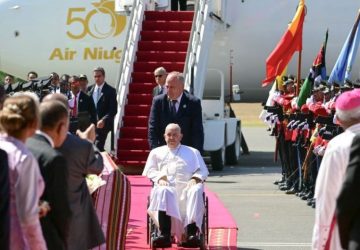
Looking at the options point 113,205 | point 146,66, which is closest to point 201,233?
point 113,205

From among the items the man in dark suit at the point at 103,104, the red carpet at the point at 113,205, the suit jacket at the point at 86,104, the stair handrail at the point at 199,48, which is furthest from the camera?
the stair handrail at the point at 199,48

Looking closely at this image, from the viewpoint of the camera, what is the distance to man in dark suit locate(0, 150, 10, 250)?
5461mm

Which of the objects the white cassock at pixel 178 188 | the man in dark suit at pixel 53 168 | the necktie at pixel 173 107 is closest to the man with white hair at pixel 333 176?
the man in dark suit at pixel 53 168

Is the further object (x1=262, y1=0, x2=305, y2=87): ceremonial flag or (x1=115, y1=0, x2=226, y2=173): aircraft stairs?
(x1=115, y1=0, x2=226, y2=173): aircraft stairs

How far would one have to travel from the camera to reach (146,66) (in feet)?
66.1

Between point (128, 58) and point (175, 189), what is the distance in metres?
10.3

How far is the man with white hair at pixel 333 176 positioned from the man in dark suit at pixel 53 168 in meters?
1.34

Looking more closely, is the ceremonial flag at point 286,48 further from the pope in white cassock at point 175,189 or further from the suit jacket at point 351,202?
the suit jacket at point 351,202

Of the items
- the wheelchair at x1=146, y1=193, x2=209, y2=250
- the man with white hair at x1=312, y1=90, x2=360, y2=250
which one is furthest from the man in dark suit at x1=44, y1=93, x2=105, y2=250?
the wheelchair at x1=146, y1=193, x2=209, y2=250

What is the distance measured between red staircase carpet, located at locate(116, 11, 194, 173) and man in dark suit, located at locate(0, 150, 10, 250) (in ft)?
40.9

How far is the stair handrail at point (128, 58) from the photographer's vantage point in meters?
19.1

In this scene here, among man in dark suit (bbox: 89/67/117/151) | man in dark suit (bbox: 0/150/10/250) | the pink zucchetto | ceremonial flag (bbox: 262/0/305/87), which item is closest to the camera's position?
man in dark suit (bbox: 0/150/10/250)

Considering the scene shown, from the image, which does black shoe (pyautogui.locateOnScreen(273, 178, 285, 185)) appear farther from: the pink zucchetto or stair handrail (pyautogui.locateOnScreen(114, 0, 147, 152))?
the pink zucchetto

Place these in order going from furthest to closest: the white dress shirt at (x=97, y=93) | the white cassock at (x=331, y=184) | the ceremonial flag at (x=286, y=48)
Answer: the ceremonial flag at (x=286, y=48)
the white dress shirt at (x=97, y=93)
the white cassock at (x=331, y=184)
